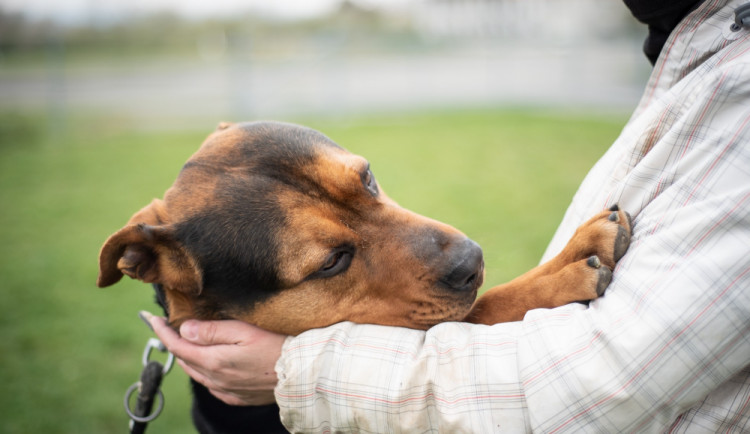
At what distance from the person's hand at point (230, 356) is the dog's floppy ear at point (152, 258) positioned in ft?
0.81

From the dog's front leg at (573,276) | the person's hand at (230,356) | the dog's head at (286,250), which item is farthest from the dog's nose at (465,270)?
the person's hand at (230,356)

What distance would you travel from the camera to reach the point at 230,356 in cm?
255

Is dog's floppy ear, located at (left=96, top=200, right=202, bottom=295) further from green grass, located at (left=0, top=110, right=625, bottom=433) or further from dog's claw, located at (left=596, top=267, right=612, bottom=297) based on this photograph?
dog's claw, located at (left=596, top=267, right=612, bottom=297)

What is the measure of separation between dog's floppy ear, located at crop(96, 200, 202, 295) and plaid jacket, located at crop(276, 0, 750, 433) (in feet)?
2.98

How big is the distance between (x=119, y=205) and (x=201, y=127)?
8.43m

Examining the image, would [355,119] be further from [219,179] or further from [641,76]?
[219,179]

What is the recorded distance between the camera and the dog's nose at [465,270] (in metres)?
2.62

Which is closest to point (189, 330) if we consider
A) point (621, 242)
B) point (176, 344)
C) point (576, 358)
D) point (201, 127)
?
point (176, 344)

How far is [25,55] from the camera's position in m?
22.3

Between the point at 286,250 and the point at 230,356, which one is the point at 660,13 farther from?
the point at 230,356

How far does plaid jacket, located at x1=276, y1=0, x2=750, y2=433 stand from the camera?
1694mm

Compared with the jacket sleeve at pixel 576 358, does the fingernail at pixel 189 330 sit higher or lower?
lower

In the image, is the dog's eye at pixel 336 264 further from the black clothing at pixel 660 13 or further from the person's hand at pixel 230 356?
the black clothing at pixel 660 13

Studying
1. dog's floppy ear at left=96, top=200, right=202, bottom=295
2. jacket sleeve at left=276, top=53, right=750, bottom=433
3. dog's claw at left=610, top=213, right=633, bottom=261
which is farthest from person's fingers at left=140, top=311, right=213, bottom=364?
dog's claw at left=610, top=213, right=633, bottom=261
